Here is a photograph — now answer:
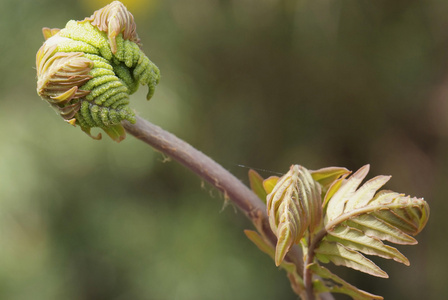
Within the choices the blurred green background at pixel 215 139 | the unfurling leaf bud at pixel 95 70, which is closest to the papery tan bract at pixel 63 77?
the unfurling leaf bud at pixel 95 70

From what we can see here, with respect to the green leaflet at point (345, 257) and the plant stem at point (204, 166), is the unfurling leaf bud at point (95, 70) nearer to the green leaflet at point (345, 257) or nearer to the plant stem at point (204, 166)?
the plant stem at point (204, 166)

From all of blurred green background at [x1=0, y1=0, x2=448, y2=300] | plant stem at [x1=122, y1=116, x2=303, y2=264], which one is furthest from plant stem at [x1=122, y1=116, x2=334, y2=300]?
blurred green background at [x1=0, y1=0, x2=448, y2=300]

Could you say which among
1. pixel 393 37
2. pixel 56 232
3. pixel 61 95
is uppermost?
pixel 393 37

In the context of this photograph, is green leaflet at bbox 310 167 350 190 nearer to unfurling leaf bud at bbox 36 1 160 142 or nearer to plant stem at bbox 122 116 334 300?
plant stem at bbox 122 116 334 300

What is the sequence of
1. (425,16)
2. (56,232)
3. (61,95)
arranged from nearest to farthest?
(61,95)
(425,16)
(56,232)

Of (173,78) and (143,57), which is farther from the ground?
(173,78)

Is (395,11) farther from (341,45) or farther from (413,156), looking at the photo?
(413,156)

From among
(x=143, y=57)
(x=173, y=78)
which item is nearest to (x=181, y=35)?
(x=173, y=78)
